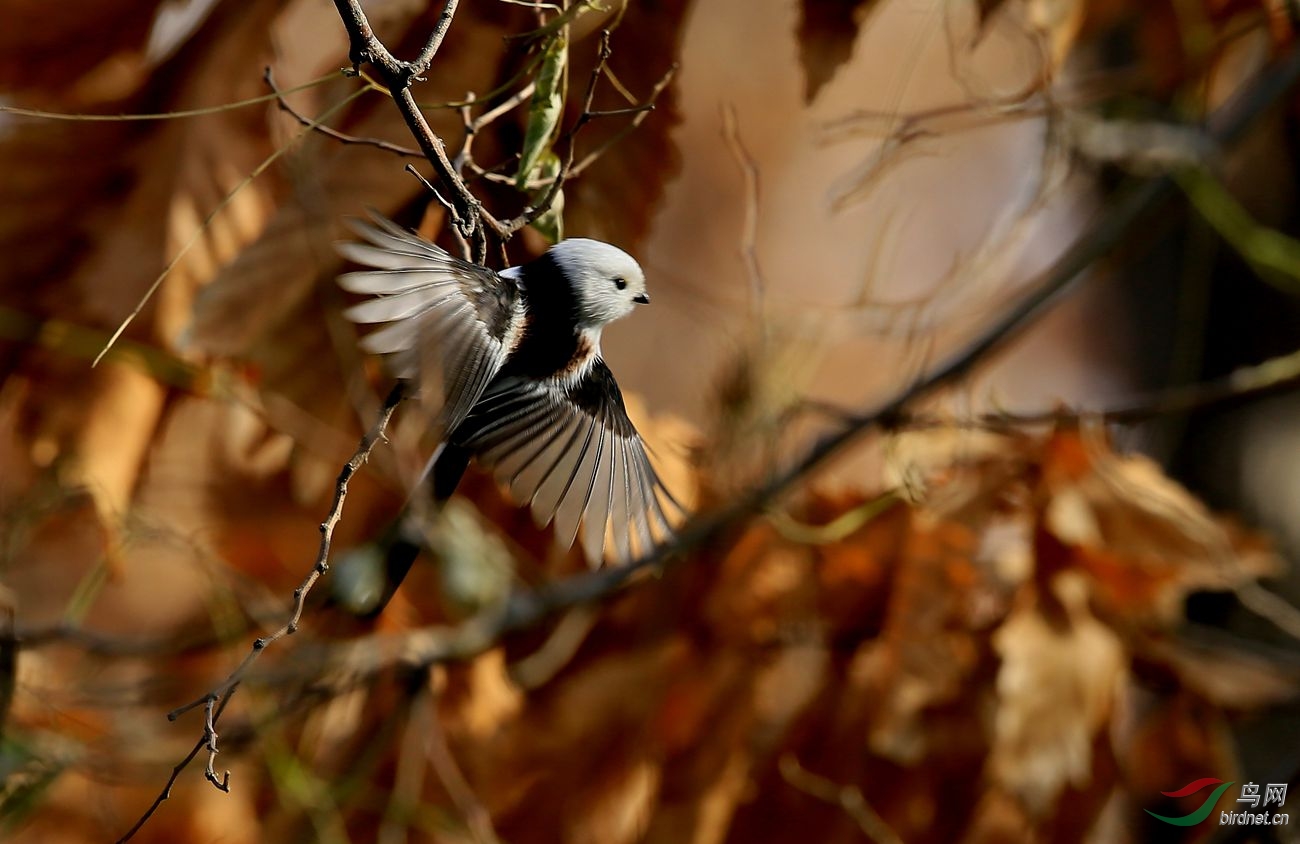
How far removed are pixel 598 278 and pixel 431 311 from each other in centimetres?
10

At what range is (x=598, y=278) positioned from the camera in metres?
0.60

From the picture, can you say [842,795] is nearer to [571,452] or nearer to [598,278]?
[571,452]

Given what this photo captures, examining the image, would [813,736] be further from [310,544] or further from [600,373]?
[600,373]

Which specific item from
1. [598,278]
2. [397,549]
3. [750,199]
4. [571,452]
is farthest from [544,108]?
[750,199]

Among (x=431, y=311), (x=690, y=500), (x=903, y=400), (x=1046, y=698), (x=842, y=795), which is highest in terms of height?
(x=431, y=311)

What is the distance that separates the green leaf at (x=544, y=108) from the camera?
57 centimetres

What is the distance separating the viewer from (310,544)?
1.50m

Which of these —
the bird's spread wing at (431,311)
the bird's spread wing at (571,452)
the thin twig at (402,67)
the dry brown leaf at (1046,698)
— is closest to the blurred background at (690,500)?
the dry brown leaf at (1046,698)

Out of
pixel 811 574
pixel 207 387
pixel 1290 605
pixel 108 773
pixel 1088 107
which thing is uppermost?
pixel 1088 107

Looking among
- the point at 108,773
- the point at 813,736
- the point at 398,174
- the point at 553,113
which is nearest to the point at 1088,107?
the point at 813,736

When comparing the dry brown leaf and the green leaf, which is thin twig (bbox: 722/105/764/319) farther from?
the dry brown leaf

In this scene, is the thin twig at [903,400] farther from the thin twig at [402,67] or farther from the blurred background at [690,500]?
the thin twig at [402,67]

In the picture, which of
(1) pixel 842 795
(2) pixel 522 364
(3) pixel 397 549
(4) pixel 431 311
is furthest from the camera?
(1) pixel 842 795

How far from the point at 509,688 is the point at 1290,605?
1209 mm
